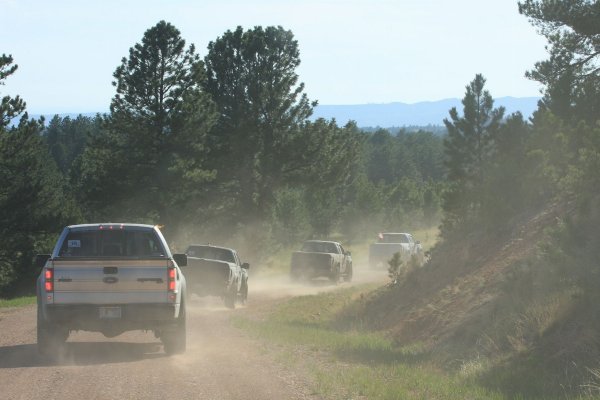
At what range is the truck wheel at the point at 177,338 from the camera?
13055 mm

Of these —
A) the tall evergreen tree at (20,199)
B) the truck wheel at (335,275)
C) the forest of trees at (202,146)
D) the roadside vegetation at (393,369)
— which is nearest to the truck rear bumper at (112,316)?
the roadside vegetation at (393,369)

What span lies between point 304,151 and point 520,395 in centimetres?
4448

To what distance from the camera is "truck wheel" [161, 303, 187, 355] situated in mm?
13055

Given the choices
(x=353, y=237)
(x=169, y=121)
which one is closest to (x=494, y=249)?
(x=169, y=121)

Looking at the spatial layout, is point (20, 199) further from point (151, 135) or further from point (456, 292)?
point (456, 292)

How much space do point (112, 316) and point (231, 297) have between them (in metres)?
12.6

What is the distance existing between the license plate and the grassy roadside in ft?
8.83

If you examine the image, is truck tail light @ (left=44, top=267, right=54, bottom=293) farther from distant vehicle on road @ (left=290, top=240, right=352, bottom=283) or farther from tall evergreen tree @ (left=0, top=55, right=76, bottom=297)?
tall evergreen tree @ (left=0, top=55, right=76, bottom=297)

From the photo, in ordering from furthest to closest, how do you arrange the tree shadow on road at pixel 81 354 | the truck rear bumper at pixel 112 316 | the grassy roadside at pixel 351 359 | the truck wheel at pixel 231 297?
the truck wheel at pixel 231 297 → the truck rear bumper at pixel 112 316 → the tree shadow on road at pixel 81 354 → the grassy roadside at pixel 351 359

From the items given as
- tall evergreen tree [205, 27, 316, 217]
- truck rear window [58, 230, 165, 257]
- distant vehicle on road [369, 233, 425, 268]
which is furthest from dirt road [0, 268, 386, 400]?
tall evergreen tree [205, 27, 316, 217]

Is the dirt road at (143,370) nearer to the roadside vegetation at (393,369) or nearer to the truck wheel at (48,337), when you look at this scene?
the truck wheel at (48,337)

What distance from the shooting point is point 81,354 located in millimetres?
13156

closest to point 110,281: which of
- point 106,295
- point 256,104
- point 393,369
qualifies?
point 106,295

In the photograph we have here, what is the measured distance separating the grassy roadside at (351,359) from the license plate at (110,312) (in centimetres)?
269
